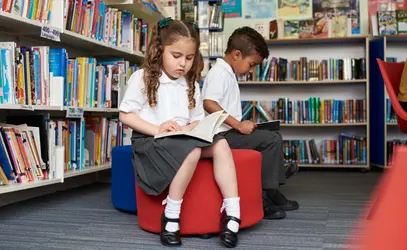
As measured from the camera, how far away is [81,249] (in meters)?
1.68

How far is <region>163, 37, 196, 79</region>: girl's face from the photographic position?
75.9 inches

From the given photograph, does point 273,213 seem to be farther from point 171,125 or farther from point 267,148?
point 171,125

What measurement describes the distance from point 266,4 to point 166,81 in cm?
304

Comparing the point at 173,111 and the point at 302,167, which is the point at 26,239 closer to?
the point at 173,111

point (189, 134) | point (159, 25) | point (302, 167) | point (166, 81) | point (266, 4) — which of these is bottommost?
point (302, 167)

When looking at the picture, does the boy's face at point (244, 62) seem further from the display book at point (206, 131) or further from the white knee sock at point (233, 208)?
the white knee sock at point (233, 208)

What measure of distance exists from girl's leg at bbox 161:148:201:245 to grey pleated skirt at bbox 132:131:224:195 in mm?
18

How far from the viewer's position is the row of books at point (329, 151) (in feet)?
14.5

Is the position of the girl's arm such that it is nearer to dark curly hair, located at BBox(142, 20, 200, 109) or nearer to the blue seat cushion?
dark curly hair, located at BBox(142, 20, 200, 109)

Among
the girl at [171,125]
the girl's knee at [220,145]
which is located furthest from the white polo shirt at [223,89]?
the girl's knee at [220,145]

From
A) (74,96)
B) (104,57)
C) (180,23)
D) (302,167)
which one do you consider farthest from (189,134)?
(302,167)

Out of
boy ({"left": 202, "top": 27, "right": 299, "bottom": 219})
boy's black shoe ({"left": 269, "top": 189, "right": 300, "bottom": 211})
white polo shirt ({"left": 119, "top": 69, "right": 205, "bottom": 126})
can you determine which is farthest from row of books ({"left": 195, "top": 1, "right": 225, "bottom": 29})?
white polo shirt ({"left": 119, "top": 69, "right": 205, "bottom": 126})

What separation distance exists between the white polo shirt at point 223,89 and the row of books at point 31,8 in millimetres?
881

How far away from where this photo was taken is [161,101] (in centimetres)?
200
